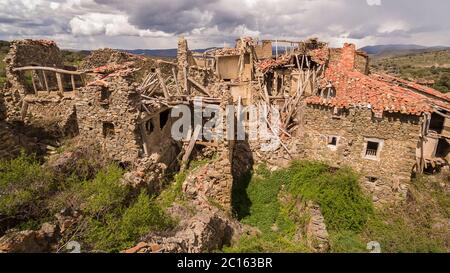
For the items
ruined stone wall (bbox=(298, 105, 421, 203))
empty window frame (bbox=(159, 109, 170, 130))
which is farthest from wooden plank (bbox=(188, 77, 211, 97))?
ruined stone wall (bbox=(298, 105, 421, 203))

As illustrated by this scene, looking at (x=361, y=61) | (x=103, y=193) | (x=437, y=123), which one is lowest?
(x=103, y=193)

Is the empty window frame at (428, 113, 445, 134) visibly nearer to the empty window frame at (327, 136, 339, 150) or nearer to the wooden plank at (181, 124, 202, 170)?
the empty window frame at (327, 136, 339, 150)

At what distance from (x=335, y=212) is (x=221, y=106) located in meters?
6.73

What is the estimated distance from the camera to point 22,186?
25.7 ft

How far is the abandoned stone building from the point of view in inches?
457

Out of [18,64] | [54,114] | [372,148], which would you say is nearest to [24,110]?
[54,114]

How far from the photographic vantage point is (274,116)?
17250 mm

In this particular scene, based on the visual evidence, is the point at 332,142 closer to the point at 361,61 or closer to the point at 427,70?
the point at 361,61

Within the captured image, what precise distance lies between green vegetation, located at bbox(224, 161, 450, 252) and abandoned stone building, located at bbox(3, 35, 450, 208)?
0.78m

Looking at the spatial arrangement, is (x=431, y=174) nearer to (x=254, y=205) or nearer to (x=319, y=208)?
(x=319, y=208)

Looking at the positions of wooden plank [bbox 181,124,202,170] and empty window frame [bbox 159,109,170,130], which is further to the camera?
empty window frame [bbox 159,109,170,130]

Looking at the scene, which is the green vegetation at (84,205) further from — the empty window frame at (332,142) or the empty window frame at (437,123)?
the empty window frame at (437,123)

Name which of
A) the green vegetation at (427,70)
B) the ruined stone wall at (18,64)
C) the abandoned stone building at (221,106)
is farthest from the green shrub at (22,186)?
the green vegetation at (427,70)

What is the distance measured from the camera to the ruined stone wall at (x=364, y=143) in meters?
12.2
